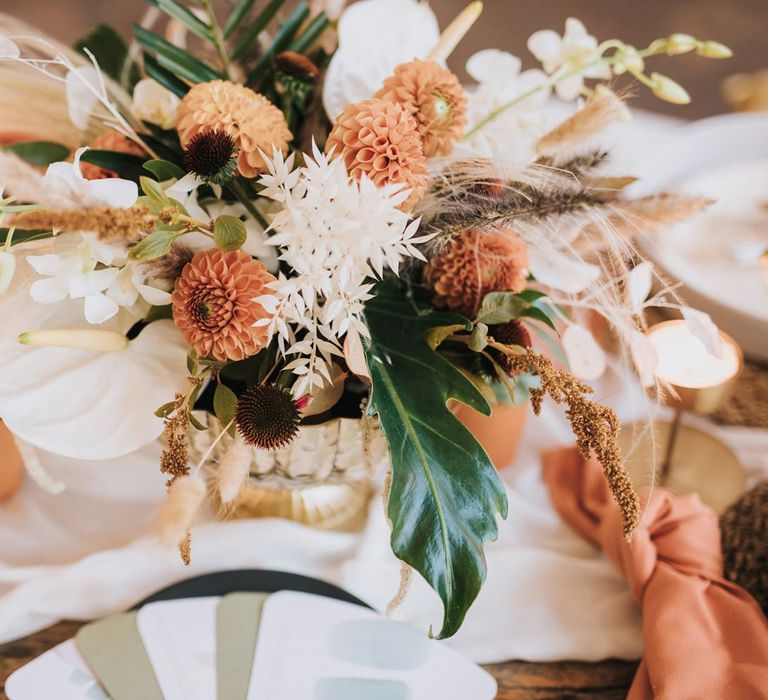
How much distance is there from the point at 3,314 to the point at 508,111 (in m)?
0.36

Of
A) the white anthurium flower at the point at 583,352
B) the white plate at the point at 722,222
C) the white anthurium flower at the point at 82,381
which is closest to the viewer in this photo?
the white anthurium flower at the point at 82,381

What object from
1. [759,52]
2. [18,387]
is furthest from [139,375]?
[759,52]

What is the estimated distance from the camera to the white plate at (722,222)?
24.1 inches

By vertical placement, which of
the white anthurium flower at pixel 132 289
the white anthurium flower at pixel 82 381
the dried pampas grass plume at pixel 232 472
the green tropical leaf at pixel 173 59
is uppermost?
the green tropical leaf at pixel 173 59

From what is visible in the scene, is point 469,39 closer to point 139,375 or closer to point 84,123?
point 84,123

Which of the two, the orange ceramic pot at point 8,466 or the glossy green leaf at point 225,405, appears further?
the orange ceramic pot at point 8,466

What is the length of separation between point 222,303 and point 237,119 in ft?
0.36

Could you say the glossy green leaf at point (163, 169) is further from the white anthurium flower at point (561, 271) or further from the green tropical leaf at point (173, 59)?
the white anthurium flower at point (561, 271)

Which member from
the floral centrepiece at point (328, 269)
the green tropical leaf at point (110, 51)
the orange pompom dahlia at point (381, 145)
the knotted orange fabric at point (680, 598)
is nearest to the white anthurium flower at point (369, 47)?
the floral centrepiece at point (328, 269)

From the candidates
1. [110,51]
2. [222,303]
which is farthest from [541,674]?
[110,51]

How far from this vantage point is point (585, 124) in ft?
1.34

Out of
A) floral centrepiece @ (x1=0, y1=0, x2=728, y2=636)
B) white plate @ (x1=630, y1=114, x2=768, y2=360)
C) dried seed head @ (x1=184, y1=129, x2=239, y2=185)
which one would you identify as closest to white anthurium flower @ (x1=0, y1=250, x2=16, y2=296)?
floral centrepiece @ (x1=0, y1=0, x2=728, y2=636)

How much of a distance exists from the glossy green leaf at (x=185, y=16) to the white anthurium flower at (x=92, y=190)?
7.7 inches

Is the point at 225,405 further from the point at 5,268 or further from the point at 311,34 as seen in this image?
the point at 311,34
